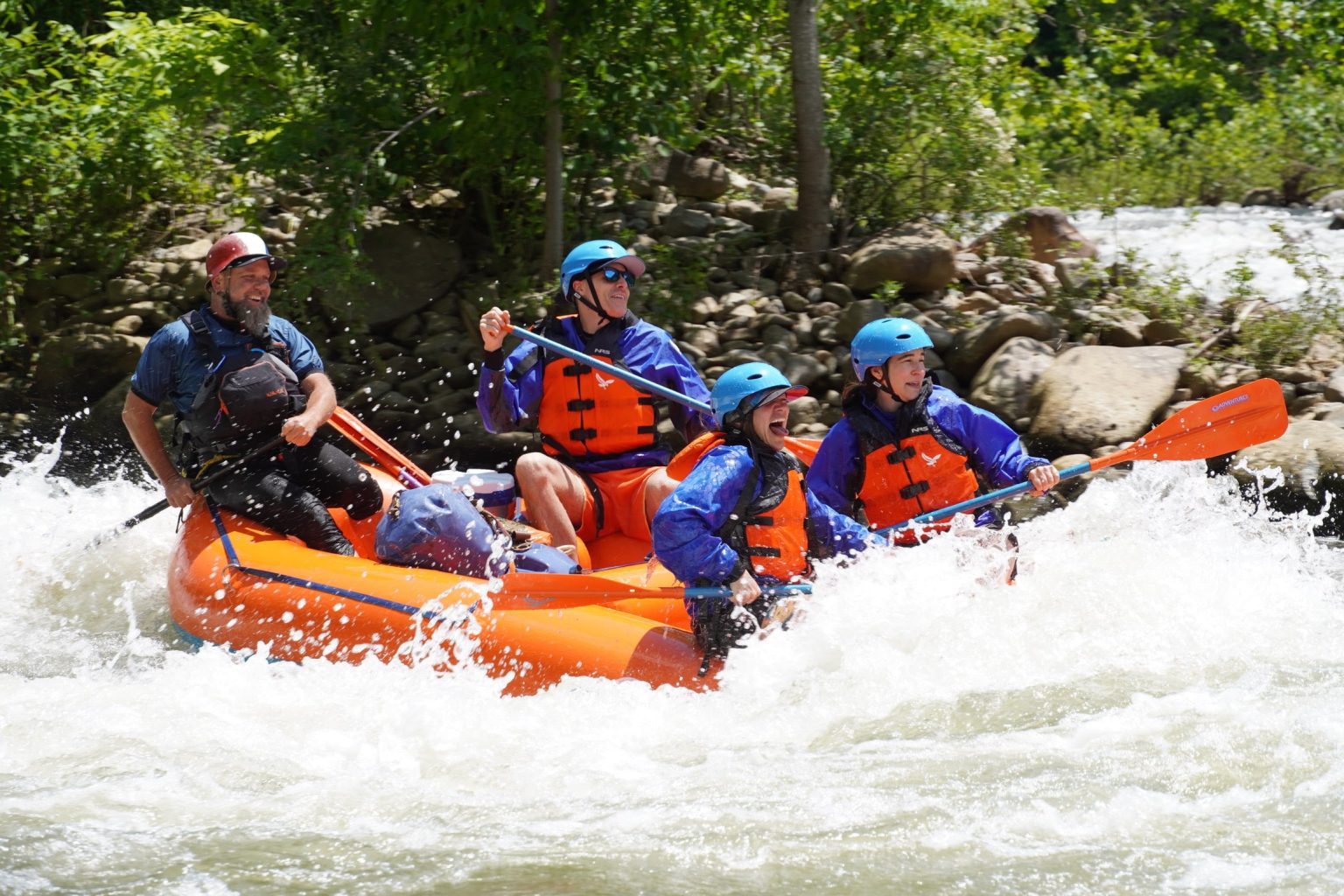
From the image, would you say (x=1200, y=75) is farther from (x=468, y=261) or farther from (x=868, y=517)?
(x=868, y=517)

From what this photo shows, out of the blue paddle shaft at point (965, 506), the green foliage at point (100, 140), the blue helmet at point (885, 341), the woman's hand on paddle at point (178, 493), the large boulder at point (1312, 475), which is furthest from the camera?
the green foliage at point (100, 140)

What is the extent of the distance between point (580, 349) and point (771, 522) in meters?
1.49

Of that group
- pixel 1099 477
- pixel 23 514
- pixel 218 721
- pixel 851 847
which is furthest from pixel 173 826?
pixel 1099 477

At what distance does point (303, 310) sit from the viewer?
8.72 meters

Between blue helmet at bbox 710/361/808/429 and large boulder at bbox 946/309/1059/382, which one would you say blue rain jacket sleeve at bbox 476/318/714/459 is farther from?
large boulder at bbox 946/309/1059/382

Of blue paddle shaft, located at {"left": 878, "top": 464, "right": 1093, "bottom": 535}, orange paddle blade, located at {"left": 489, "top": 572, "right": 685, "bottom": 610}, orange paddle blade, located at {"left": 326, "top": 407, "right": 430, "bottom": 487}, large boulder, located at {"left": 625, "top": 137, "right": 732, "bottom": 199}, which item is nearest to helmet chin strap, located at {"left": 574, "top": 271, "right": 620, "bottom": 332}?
orange paddle blade, located at {"left": 326, "top": 407, "right": 430, "bottom": 487}

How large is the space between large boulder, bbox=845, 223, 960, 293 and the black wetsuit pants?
403 cm

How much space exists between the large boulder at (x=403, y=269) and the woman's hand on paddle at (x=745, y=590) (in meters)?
5.20

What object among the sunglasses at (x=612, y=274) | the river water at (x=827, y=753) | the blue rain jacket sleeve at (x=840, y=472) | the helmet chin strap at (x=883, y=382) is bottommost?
the river water at (x=827, y=753)

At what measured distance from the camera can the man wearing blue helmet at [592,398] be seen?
553cm

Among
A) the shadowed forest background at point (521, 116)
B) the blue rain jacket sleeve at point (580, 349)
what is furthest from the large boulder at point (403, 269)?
the blue rain jacket sleeve at point (580, 349)

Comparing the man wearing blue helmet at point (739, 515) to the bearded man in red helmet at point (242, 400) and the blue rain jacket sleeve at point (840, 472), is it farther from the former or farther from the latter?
the bearded man in red helmet at point (242, 400)

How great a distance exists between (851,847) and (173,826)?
1683mm

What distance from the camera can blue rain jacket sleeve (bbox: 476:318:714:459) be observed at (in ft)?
18.6
